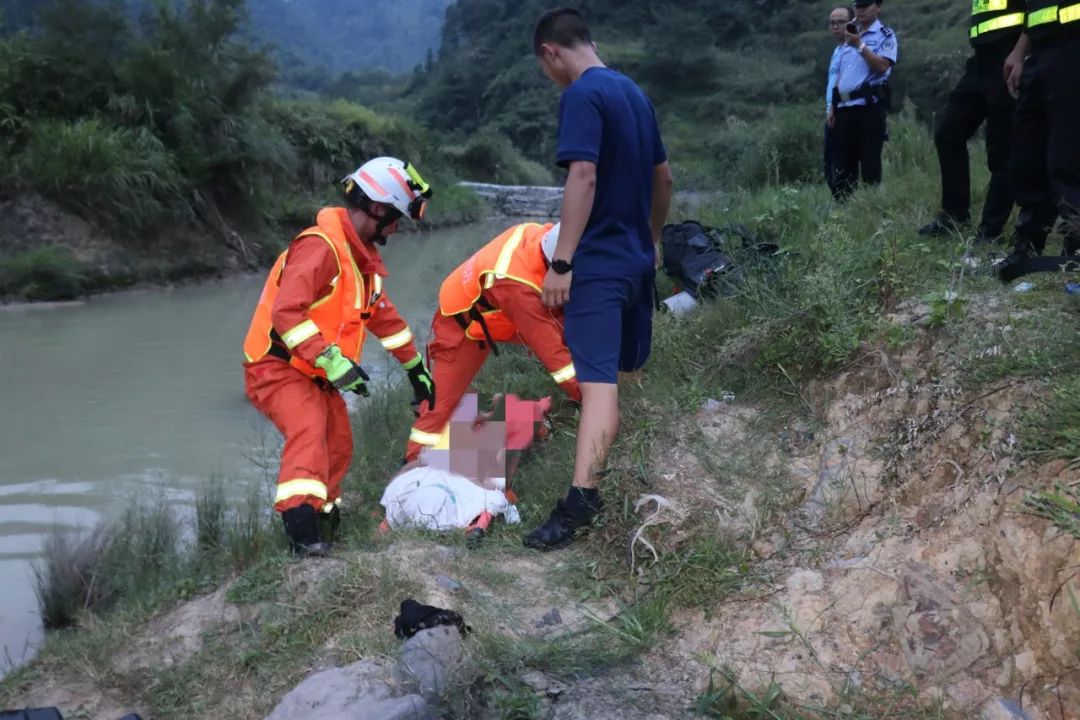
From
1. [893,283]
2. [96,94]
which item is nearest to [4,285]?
[96,94]

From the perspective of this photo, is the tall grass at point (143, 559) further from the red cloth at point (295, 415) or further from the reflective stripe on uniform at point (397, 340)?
the reflective stripe on uniform at point (397, 340)

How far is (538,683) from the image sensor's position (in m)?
2.50

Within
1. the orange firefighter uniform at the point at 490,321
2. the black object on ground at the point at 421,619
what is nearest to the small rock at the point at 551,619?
the black object on ground at the point at 421,619

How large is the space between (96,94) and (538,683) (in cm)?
1369

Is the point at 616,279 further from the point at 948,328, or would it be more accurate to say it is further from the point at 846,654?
the point at 846,654

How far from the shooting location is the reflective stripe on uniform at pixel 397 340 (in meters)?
4.23

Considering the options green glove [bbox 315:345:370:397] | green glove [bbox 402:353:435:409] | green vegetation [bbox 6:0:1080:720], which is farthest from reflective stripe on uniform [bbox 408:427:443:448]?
green glove [bbox 315:345:370:397]

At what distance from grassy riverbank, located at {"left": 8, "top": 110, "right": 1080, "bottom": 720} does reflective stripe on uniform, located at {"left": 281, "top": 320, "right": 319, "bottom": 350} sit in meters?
0.77

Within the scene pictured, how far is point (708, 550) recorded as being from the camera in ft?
9.70

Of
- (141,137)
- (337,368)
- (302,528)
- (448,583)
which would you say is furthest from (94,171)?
(448,583)

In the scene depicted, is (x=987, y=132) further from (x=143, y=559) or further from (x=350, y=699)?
(x=143, y=559)

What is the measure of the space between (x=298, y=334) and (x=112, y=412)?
3990mm

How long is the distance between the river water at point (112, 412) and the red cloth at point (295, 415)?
118cm

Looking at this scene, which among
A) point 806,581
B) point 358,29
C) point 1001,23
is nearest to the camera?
point 806,581
